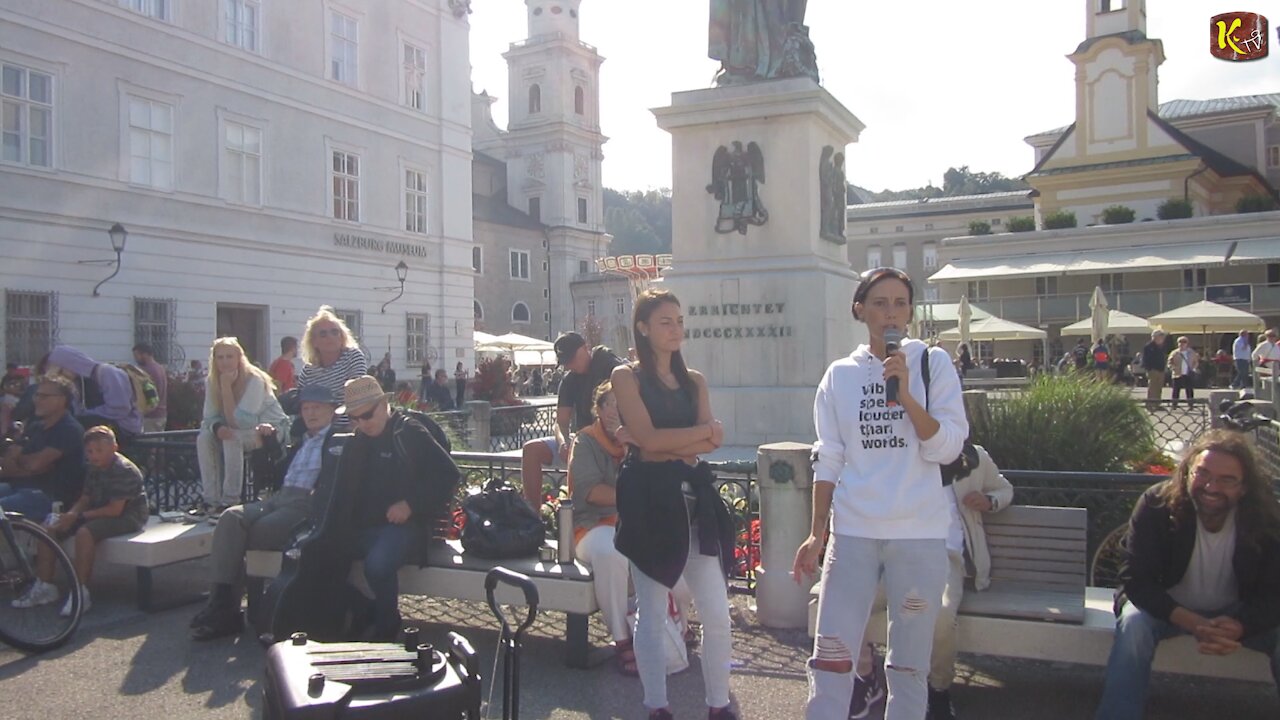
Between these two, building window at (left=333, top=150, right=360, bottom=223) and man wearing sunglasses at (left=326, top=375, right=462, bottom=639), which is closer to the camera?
man wearing sunglasses at (left=326, top=375, right=462, bottom=639)

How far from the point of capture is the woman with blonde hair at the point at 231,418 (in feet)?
26.0

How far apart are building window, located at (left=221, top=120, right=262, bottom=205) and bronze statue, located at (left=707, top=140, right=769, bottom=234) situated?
2021cm

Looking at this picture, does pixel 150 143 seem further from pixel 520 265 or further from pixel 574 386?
pixel 520 265

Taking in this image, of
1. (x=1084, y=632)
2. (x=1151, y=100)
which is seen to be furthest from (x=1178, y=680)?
(x=1151, y=100)

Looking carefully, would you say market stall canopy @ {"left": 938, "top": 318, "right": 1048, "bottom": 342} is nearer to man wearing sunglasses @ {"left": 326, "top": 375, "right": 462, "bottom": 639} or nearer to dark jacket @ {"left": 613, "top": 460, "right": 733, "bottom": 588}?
man wearing sunglasses @ {"left": 326, "top": 375, "right": 462, "bottom": 639}

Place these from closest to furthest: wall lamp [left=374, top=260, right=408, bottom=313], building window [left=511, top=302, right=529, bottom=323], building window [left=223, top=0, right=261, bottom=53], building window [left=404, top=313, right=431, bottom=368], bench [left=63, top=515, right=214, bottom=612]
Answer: bench [left=63, top=515, right=214, bottom=612]
building window [left=223, top=0, right=261, bottom=53]
wall lamp [left=374, top=260, right=408, bottom=313]
building window [left=404, top=313, right=431, bottom=368]
building window [left=511, top=302, right=529, bottom=323]

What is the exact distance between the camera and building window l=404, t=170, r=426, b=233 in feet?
117

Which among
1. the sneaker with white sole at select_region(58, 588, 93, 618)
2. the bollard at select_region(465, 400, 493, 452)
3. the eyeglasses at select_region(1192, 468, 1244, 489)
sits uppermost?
the eyeglasses at select_region(1192, 468, 1244, 489)

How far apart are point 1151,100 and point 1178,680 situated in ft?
162

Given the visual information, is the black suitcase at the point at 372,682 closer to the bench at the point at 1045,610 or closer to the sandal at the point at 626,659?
the bench at the point at 1045,610

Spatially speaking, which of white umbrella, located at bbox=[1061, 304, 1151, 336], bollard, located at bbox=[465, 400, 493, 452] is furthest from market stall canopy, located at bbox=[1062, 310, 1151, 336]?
bollard, located at bbox=[465, 400, 493, 452]

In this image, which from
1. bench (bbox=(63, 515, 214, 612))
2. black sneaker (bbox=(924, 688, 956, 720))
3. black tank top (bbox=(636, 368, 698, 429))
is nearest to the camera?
black tank top (bbox=(636, 368, 698, 429))

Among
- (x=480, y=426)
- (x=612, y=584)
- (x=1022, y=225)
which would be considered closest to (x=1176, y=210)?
(x=1022, y=225)

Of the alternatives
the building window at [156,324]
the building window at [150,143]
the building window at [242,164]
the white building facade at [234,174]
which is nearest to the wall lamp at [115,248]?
the white building facade at [234,174]
